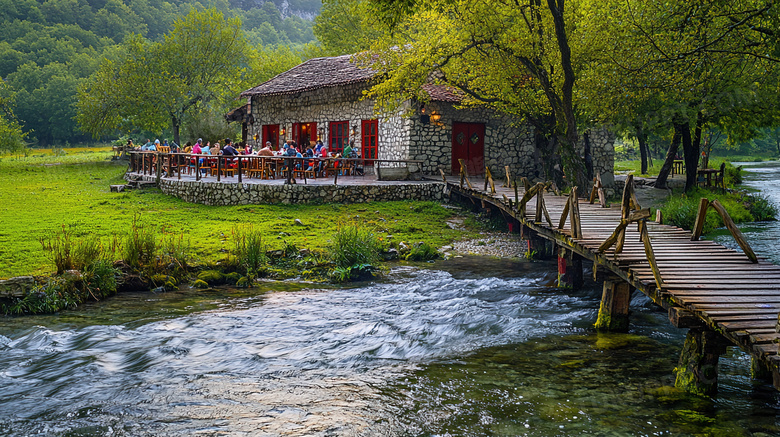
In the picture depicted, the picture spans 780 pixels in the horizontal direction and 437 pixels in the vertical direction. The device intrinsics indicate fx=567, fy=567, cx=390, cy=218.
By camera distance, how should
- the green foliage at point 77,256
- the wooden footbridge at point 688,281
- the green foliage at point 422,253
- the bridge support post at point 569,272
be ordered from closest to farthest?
the wooden footbridge at point 688,281, the green foliage at point 77,256, the bridge support post at point 569,272, the green foliage at point 422,253

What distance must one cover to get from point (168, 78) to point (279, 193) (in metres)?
22.6

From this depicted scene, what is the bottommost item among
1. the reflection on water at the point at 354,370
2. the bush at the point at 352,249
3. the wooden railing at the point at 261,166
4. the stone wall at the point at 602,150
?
the reflection on water at the point at 354,370

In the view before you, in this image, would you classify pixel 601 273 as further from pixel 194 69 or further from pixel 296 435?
pixel 194 69

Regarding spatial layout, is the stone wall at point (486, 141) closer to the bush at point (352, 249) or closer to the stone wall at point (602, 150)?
the stone wall at point (602, 150)

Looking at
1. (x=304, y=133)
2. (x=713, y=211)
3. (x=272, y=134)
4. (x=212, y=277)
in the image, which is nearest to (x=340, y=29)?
(x=272, y=134)

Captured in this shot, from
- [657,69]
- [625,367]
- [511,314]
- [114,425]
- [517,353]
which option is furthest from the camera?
[657,69]

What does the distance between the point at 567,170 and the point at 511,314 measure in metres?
8.28

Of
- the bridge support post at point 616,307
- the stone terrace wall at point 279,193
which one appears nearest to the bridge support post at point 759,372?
the bridge support post at point 616,307

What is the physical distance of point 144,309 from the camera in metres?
9.12

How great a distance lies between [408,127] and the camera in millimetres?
20766

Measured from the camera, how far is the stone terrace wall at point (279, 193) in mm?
17484

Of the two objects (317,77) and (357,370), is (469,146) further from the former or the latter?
(357,370)

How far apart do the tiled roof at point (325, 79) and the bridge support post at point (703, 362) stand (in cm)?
1542

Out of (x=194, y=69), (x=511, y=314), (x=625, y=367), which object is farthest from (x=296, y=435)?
(x=194, y=69)
